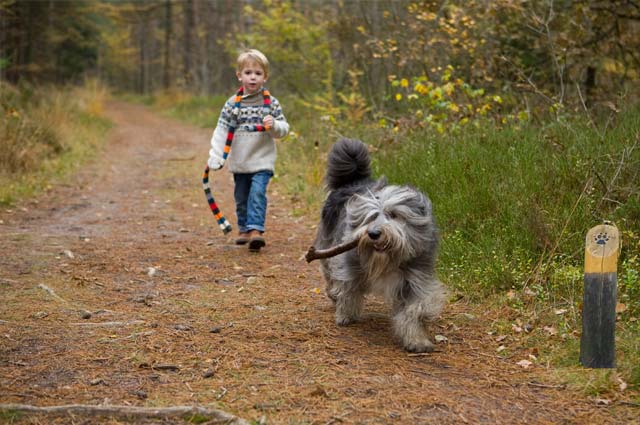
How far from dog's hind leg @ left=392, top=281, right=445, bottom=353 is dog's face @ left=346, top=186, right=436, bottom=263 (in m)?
0.27

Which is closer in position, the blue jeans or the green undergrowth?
the blue jeans

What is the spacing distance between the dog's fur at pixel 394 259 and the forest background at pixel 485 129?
0.79 meters

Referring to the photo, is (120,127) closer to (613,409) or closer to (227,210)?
(227,210)

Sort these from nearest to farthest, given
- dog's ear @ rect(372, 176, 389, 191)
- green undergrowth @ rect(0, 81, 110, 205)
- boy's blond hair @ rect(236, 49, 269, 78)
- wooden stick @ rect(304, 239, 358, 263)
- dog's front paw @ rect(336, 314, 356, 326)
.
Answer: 1. wooden stick @ rect(304, 239, 358, 263)
2. dog's ear @ rect(372, 176, 389, 191)
3. dog's front paw @ rect(336, 314, 356, 326)
4. boy's blond hair @ rect(236, 49, 269, 78)
5. green undergrowth @ rect(0, 81, 110, 205)

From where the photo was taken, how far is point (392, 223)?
14.1ft

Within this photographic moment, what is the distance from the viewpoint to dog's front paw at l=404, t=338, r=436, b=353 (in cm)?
442

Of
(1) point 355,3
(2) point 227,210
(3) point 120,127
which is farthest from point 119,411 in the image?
(3) point 120,127

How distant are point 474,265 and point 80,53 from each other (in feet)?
115

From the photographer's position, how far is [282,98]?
1814 centimetres

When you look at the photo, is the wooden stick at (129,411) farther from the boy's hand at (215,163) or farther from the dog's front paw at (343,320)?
the boy's hand at (215,163)

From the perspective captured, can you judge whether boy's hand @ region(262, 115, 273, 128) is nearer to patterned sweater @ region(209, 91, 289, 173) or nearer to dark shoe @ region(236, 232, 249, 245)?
patterned sweater @ region(209, 91, 289, 173)

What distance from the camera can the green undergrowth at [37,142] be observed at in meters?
11.0

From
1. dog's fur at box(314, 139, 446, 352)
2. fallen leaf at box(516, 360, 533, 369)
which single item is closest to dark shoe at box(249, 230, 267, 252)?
dog's fur at box(314, 139, 446, 352)

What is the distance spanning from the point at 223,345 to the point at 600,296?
87.8 inches
